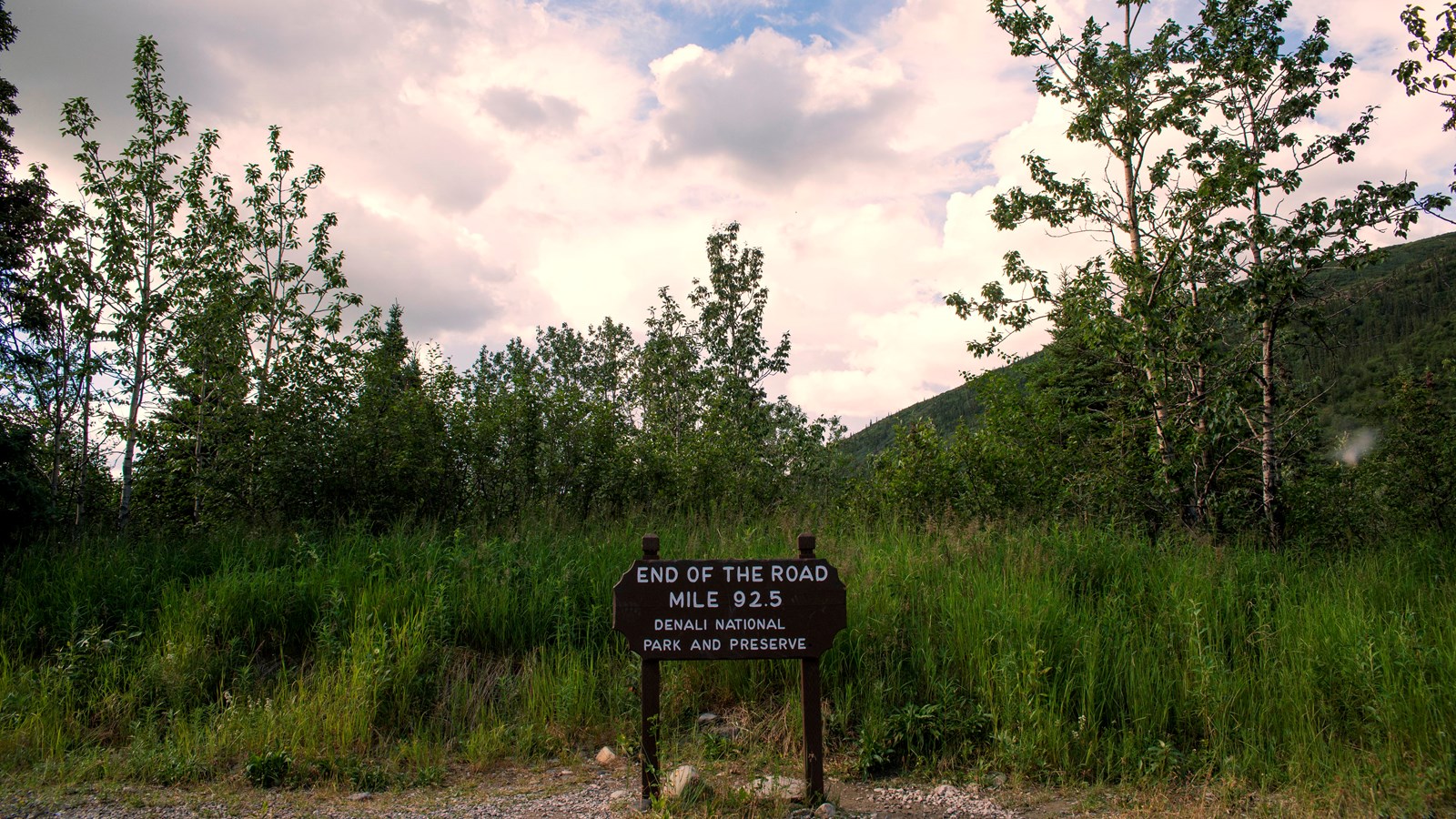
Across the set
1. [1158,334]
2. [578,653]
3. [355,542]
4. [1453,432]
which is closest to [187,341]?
[355,542]

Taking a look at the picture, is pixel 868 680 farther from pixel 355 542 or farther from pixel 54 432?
pixel 54 432

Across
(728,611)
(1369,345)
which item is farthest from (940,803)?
(1369,345)

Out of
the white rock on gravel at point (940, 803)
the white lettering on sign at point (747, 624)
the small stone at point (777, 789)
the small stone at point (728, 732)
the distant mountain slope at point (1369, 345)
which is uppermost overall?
the distant mountain slope at point (1369, 345)

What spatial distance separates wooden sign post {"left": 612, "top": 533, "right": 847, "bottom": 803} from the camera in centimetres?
432

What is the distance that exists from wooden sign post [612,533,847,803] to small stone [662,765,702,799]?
10 centimetres

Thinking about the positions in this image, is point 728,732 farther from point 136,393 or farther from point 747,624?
point 136,393

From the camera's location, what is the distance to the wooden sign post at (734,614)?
4.32 metres

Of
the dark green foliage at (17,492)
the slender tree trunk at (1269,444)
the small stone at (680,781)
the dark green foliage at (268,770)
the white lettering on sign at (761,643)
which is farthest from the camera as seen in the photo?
the slender tree trunk at (1269,444)

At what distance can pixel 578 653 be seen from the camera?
5816 millimetres

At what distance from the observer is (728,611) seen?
432cm

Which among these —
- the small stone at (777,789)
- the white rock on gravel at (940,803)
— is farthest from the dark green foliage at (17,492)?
the white rock on gravel at (940,803)

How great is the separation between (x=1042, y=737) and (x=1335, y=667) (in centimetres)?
212

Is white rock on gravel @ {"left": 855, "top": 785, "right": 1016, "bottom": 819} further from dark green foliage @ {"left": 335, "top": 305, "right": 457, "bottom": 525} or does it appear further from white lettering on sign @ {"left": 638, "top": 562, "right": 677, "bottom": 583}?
dark green foliage @ {"left": 335, "top": 305, "right": 457, "bottom": 525}

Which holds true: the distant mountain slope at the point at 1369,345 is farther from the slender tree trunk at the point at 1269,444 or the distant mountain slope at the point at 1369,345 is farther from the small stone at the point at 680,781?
the small stone at the point at 680,781
